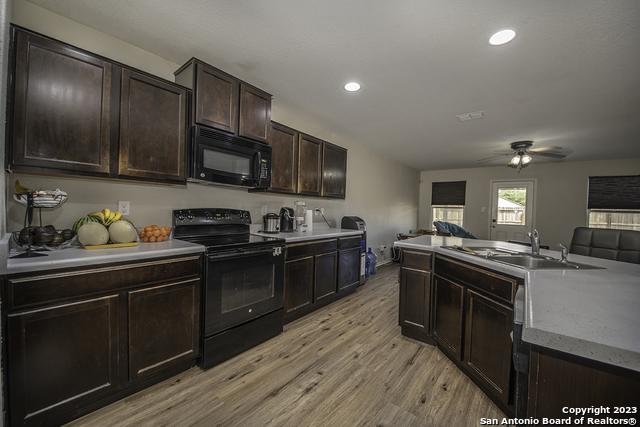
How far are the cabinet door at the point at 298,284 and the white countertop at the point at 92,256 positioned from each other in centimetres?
104

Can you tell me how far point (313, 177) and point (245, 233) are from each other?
126 cm

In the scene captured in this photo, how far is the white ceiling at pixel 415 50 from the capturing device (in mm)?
1601

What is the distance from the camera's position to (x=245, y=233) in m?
2.79

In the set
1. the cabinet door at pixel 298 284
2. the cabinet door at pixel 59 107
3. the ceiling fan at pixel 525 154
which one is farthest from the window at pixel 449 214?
the cabinet door at pixel 59 107

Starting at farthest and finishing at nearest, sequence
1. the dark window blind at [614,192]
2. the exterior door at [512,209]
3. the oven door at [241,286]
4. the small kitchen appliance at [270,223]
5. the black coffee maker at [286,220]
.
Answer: the exterior door at [512,209]
the dark window blind at [614,192]
the black coffee maker at [286,220]
the small kitchen appliance at [270,223]
the oven door at [241,286]

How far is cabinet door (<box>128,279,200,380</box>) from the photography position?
5.31ft

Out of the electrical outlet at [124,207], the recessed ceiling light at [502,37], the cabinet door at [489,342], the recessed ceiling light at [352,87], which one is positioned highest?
the recessed ceiling light at [352,87]

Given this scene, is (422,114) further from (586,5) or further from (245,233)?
(245,233)

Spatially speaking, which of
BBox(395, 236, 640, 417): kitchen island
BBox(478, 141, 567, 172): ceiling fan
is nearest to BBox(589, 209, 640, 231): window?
BBox(478, 141, 567, 172): ceiling fan

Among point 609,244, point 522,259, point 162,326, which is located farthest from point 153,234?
point 609,244

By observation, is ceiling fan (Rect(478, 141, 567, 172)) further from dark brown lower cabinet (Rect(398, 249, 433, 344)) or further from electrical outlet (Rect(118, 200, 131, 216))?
electrical outlet (Rect(118, 200, 131, 216))

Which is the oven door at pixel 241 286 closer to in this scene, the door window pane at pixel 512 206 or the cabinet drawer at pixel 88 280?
the cabinet drawer at pixel 88 280

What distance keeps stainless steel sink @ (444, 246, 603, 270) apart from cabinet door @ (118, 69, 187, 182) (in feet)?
8.03

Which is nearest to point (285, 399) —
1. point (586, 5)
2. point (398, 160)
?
point (586, 5)
